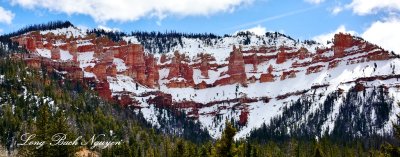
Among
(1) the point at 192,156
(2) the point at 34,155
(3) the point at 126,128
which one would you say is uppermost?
(2) the point at 34,155

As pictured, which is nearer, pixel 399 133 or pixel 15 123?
pixel 399 133

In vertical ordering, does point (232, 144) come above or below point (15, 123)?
above

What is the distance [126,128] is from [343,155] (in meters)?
90.3

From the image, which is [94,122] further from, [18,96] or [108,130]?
[18,96]

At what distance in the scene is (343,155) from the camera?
11888 cm

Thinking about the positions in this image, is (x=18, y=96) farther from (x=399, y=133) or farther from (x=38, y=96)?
(x=399, y=133)

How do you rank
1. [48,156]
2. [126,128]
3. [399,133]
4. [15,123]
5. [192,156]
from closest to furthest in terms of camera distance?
[399,133] < [48,156] < [192,156] < [15,123] < [126,128]

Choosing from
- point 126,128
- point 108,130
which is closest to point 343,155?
point 108,130

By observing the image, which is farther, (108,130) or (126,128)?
(126,128)

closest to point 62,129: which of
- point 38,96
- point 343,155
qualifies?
point 343,155

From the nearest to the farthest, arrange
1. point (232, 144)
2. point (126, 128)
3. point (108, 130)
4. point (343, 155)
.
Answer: point (232, 144), point (343, 155), point (108, 130), point (126, 128)

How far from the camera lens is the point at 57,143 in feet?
112

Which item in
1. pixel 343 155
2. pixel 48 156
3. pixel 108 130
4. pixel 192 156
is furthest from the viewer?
pixel 108 130

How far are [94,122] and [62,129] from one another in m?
140
